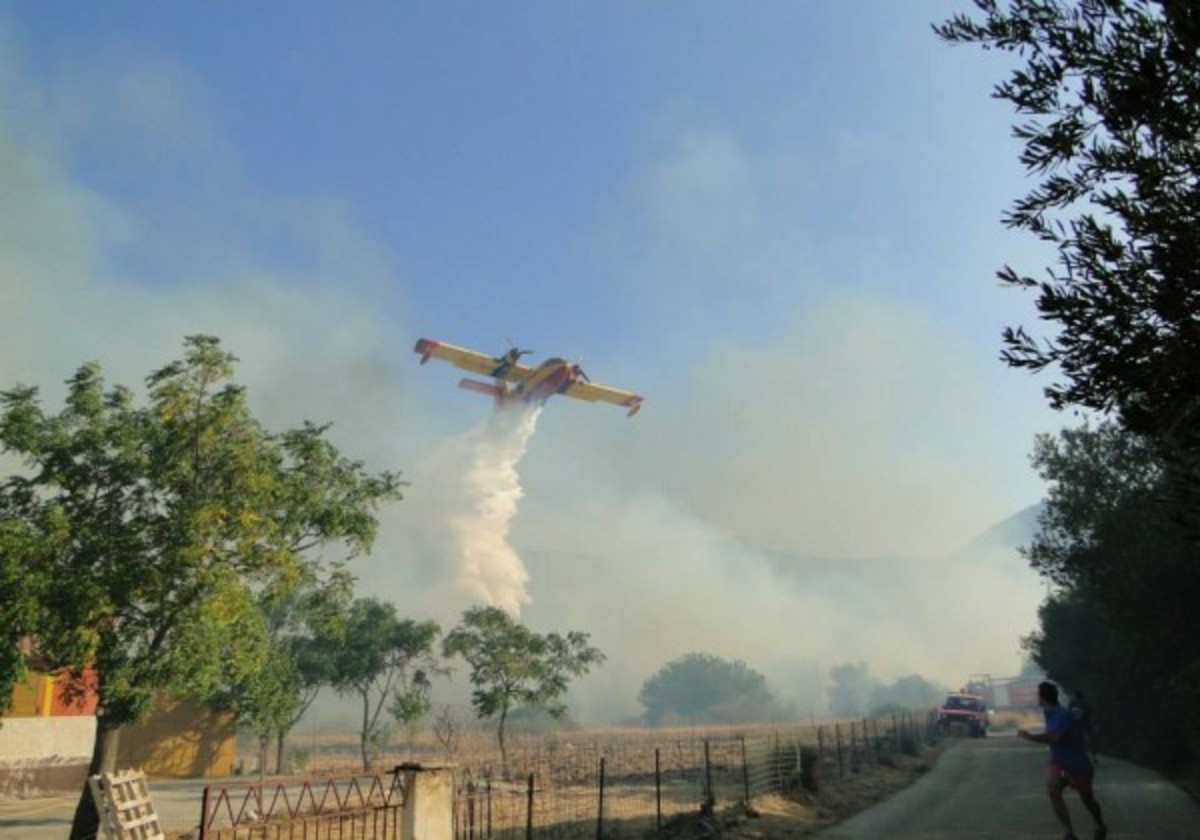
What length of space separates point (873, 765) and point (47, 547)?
2330 cm

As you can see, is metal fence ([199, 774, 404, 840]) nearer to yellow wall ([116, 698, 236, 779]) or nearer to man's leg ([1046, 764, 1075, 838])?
man's leg ([1046, 764, 1075, 838])

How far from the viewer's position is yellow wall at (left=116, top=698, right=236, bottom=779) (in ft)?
132

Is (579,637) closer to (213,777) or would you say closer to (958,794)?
(213,777)

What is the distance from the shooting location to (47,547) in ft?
54.6

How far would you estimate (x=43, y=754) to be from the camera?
3069 cm

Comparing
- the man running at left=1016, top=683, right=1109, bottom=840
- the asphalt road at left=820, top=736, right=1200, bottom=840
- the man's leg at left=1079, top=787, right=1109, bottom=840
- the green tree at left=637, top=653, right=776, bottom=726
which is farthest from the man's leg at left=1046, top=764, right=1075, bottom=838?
the green tree at left=637, top=653, right=776, bottom=726

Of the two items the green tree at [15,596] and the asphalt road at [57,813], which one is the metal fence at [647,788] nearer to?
the asphalt road at [57,813]

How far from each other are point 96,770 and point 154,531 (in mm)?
5531

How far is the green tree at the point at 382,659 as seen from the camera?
150 ft

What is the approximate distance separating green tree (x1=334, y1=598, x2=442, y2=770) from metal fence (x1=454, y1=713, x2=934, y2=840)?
13968 mm

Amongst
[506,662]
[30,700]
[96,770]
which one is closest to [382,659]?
[506,662]

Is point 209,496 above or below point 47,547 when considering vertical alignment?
above

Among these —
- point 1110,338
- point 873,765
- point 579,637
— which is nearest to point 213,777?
point 579,637

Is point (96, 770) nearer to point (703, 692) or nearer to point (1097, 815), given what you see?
point (1097, 815)
